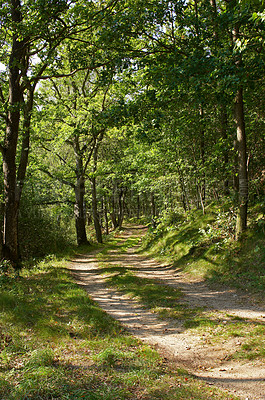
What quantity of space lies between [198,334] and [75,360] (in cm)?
269

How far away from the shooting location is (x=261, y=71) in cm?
700

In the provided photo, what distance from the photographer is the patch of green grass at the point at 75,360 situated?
3.16 m

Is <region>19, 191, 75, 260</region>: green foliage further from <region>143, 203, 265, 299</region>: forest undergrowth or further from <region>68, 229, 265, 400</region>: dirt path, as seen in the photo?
<region>143, 203, 265, 299</region>: forest undergrowth

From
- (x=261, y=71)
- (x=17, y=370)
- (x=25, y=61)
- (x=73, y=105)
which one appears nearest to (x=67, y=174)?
(x=73, y=105)

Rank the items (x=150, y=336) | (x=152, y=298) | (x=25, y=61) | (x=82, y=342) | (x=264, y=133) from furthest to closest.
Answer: (x=25, y=61), (x=264, y=133), (x=152, y=298), (x=150, y=336), (x=82, y=342)

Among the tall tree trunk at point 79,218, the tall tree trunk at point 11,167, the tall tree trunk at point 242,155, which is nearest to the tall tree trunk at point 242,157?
the tall tree trunk at point 242,155

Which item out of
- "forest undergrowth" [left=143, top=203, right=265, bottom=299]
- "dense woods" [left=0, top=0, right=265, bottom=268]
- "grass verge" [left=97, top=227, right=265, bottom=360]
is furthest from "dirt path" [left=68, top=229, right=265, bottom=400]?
"dense woods" [left=0, top=0, right=265, bottom=268]

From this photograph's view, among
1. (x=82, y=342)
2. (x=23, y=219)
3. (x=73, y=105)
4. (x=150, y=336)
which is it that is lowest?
(x=150, y=336)

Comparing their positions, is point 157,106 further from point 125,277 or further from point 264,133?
point 125,277

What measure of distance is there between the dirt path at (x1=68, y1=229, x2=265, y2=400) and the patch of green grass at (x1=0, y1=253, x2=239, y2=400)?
1.29ft

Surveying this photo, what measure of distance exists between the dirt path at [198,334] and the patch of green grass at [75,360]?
1.29 ft

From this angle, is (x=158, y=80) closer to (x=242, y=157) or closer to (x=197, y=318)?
(x=242, y=157)

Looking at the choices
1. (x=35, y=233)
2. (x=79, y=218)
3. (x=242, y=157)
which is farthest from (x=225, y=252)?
(x=79, y=218)

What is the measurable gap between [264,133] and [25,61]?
10285 mm
